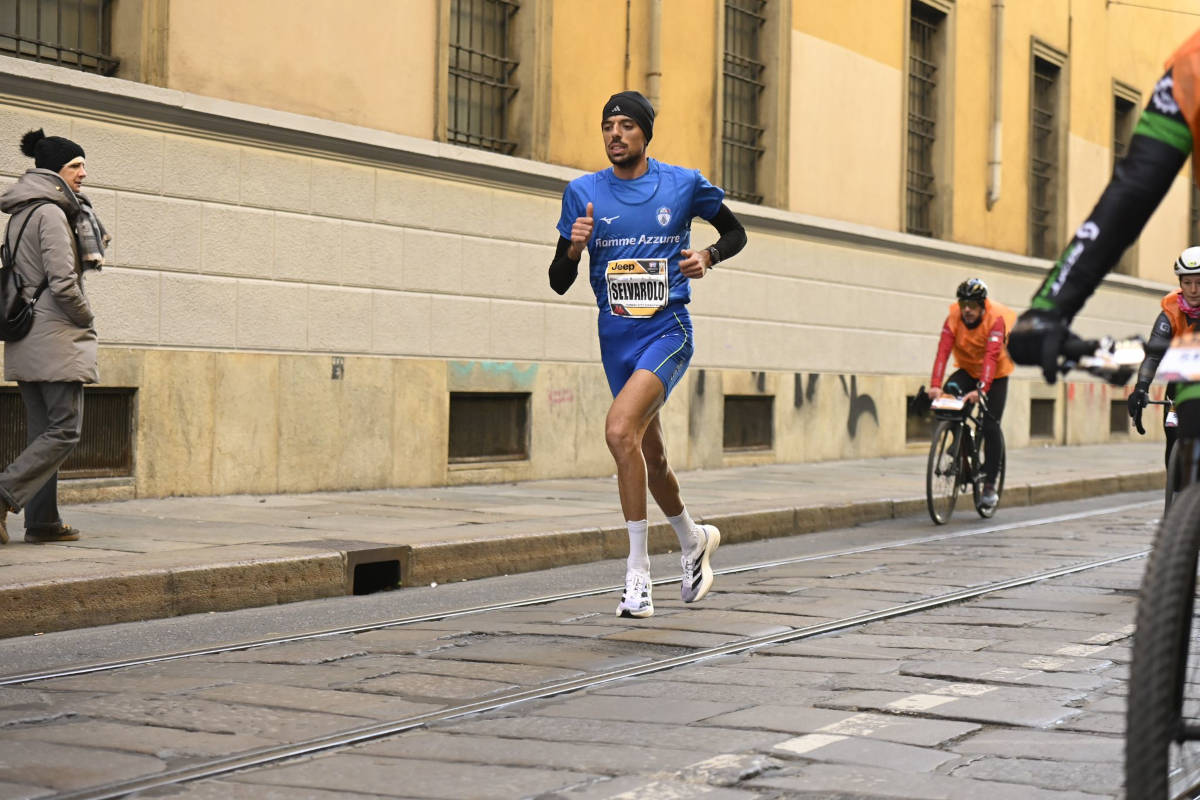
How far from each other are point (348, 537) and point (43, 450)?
159 centimetres

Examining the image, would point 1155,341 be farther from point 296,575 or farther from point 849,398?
point 849,398

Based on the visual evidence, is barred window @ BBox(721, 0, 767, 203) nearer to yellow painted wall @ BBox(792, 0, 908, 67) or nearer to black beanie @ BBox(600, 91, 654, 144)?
yellow painted wall @ BBox(792, 0, 908, 67)

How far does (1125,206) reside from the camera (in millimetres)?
2883

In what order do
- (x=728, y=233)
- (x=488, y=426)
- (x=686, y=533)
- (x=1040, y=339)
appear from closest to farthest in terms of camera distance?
(x=1040, y=339)
(x=686, y=533)
(x=728, y=233)
(x=488, y=426)

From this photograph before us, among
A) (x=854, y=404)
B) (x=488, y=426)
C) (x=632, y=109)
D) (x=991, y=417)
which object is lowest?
(x=488, y=426)

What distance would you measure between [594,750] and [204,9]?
802cm

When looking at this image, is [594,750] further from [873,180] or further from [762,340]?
[873,180]

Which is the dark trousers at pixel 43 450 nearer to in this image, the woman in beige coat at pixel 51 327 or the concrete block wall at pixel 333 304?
the woman in beige coat at pixel 51 327

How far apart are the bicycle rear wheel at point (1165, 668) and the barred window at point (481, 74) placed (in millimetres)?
11061

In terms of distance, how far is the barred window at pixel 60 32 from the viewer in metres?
10.2

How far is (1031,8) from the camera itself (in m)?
22.8

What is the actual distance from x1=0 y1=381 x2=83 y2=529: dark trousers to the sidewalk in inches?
8.1

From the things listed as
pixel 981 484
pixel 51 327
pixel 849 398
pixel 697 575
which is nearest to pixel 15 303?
pixel 51 327

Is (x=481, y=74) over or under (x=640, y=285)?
over
